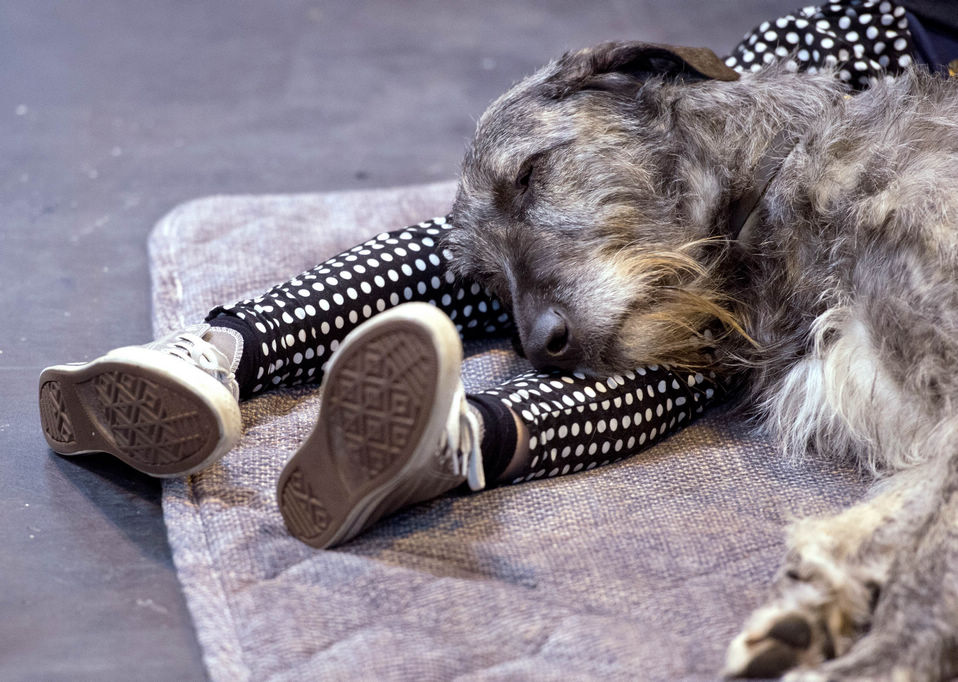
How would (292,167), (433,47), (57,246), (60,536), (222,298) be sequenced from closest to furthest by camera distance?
(60,536) → (222,298) → (57,246) → (292,167) → (433,47)

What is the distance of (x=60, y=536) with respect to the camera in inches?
85.3

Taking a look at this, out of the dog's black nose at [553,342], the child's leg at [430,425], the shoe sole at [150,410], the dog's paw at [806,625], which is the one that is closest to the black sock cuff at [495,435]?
the child's leg at [430,425]

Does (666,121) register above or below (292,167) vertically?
above

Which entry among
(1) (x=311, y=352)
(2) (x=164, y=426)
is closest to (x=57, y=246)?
(1) (x=311, y=352)

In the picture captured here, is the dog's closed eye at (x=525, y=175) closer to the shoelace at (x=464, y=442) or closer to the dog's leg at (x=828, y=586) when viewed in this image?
the shoelace at (x=464, y=442)

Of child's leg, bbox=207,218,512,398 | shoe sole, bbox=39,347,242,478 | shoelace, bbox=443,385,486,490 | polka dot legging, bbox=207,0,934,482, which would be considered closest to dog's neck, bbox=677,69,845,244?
polka dot legging, bbox=207,0,934,482

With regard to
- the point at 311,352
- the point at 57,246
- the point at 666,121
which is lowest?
the point at 57,246

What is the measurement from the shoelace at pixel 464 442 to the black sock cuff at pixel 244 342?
682 mm

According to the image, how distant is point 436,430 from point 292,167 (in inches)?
116

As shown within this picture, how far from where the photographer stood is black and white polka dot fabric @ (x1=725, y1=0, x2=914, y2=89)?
2932 mm

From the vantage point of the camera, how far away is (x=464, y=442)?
1.92 m

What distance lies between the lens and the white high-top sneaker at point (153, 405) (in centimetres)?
201

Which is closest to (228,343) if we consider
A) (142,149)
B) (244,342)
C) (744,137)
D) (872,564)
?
(244,342)

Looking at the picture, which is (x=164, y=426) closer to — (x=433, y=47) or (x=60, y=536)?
(x=60, y=536)
